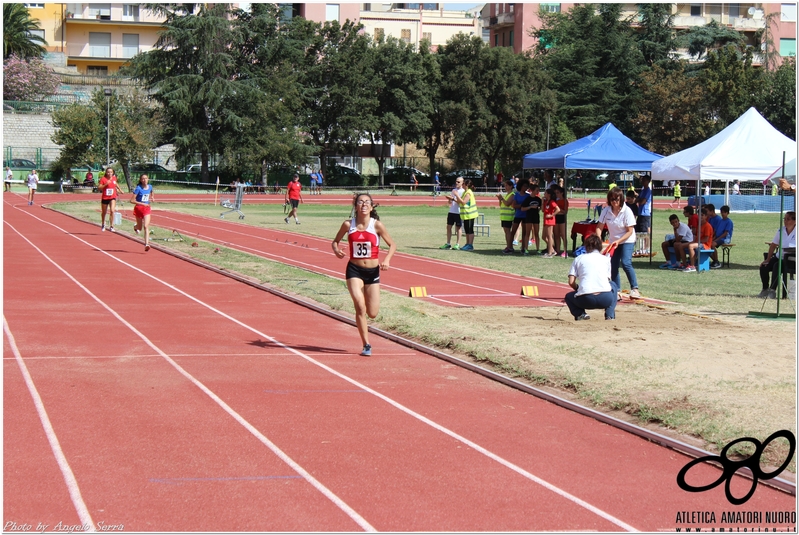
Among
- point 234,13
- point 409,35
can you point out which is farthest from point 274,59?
point 409,35

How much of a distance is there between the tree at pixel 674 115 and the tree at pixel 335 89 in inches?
811

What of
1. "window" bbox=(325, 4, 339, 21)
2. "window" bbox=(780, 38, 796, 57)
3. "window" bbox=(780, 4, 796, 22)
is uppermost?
"window" bbox=(780, 4, 796, 22)

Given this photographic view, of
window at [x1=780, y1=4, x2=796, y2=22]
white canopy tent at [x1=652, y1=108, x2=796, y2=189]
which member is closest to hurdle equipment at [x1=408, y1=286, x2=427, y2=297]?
white canopy tent at [x1=652, y1=108, x2=796, y2=189]

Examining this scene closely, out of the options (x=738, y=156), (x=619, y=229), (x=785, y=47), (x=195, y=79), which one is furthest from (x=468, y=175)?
(x=619, y=229)

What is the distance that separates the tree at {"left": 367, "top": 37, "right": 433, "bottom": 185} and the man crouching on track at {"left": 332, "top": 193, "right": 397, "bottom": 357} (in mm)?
60777

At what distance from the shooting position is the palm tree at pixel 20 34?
7625cm

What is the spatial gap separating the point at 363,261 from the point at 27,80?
68759 mm

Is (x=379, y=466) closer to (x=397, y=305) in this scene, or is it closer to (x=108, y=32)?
(x=397, y=305)

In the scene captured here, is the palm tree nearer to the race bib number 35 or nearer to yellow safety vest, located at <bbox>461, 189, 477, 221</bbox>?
yellow safety vest, located at <bbox>461, 189, 477, 221</bbox>

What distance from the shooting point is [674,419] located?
772 centimetres

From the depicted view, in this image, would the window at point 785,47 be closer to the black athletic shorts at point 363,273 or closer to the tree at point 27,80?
the tree at point 27,80

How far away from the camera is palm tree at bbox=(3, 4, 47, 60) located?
76250 millimetres

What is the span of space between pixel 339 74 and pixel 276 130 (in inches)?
315

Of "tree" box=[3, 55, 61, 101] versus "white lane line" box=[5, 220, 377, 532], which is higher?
"tree" box=[3, 55, 61, 101]
